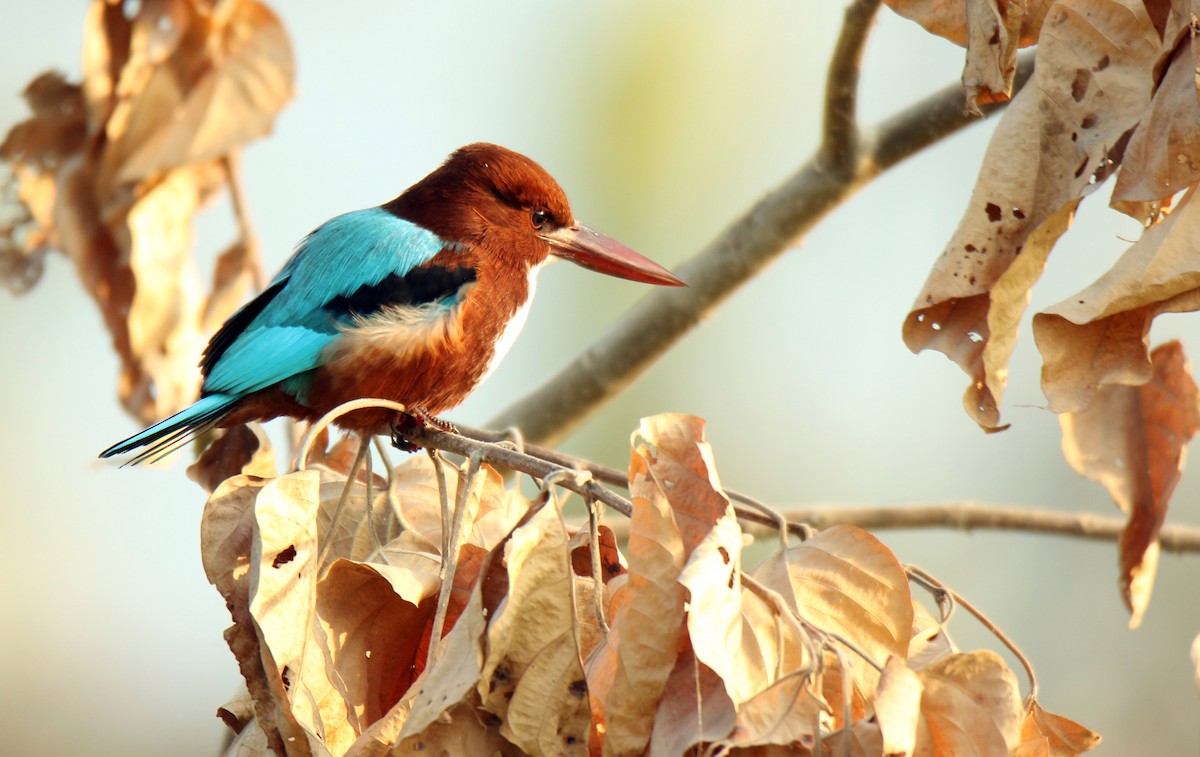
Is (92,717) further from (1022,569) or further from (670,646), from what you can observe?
(670,646)

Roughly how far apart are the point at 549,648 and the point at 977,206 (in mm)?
902

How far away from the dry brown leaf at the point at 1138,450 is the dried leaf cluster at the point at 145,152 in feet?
7.07

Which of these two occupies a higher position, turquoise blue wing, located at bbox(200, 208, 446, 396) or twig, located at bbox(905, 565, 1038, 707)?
turquoise blue wing, located at bbox(200, 208, 446, 396)

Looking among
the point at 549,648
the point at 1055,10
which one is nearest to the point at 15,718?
the point at 549,648

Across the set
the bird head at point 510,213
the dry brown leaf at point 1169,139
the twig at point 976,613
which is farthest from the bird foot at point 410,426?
the dry brown leaf at point 1169,139

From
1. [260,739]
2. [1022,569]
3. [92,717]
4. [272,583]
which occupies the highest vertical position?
[272,583]

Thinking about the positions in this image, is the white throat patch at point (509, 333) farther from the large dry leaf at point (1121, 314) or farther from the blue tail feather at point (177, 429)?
the large dry leaf at point (1121, 314)

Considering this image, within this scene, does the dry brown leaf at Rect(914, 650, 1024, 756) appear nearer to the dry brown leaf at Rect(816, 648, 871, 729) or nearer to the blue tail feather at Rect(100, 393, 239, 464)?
the dry brown leaf at Rect(816, 648, 871, 729)

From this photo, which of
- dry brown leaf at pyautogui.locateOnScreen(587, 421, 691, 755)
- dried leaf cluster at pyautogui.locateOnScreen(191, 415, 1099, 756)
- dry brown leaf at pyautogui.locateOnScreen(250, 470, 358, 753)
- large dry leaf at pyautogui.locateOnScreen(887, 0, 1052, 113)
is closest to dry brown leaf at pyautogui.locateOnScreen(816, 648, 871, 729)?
dried leaf cluster at pyautogui.locateOnScreen(191, 415, 1099, 756)

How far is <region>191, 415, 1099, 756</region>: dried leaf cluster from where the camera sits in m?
1.55

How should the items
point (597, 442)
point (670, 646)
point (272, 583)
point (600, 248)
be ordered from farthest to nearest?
point (597, 442)
point (600, 248)
point (272, 583)
point (670, 646)

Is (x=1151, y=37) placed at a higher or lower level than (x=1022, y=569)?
higher

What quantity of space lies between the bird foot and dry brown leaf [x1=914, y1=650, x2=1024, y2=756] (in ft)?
4.34

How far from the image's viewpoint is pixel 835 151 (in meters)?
3.27
